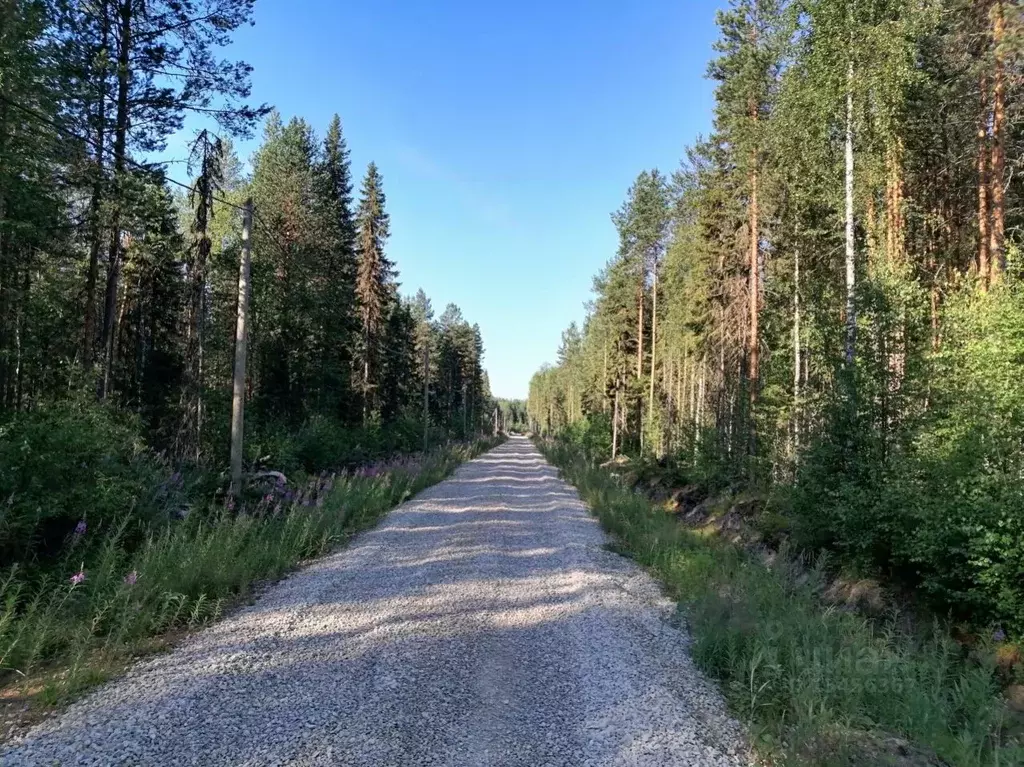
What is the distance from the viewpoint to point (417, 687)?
14.1 feet

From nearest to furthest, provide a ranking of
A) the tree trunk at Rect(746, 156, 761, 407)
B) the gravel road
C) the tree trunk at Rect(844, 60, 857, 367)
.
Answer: the gravel road
the tree trunk at Rect(844, 60, 857, 367)
the tree trunk at Rect(746, 156, 761, 407)

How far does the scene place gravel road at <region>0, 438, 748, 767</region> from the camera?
3410mm

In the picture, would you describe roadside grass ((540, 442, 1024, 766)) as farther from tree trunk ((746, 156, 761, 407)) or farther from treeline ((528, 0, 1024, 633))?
tree trunk ((746, 156, 761, 407))

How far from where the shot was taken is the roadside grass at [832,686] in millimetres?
3420

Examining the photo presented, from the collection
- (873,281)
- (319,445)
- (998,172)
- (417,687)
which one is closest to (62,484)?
(417,687)

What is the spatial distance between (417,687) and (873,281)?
1007 cm

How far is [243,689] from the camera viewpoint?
4.12 metres

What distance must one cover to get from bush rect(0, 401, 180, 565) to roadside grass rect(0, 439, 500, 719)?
310mm

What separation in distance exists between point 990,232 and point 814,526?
7.53 m

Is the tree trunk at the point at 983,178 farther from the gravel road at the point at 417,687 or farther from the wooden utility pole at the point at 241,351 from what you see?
the wooden utility pole at the point at 241,351

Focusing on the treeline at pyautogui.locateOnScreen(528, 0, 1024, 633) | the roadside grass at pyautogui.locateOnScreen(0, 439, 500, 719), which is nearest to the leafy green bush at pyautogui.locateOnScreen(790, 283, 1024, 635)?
the treeline at pyautogui.locateOnScreen(528, 0, 1024, 633)

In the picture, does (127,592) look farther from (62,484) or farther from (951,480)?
(951,480)

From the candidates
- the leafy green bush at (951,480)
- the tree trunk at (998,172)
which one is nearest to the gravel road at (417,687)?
the leafy green bush at (951,480)

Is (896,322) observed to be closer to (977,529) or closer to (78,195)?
(977,529)
